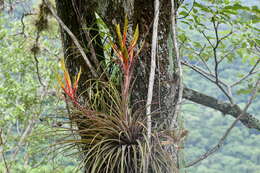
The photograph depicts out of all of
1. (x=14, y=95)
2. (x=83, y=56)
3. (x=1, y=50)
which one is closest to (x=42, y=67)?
(x=1, y=50)

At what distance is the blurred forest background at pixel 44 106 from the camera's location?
4.30 feet

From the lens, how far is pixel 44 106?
543 centimetres

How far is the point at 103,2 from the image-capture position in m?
1.28

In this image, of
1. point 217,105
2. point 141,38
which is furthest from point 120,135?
point 217,105

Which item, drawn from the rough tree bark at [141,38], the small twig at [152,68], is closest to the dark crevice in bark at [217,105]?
the rough tree bark at [141,38]

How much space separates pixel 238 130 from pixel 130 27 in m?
17.4

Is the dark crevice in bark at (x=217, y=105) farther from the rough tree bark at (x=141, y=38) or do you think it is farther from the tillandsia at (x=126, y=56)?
the tillandsia at (x=126, y=56)

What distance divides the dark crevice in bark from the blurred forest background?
0.62ft

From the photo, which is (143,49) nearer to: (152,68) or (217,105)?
(152,68)

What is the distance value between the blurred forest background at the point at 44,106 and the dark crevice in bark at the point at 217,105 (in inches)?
Answer: 7.4

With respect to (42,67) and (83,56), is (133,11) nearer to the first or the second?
(83,56)

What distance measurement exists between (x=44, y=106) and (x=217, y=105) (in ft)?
11.7

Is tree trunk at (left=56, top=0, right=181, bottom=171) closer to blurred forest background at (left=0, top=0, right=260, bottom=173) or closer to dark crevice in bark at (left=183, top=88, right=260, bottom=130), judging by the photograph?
blurred forest background at (left=0, top=0, right=260, bottom=173)

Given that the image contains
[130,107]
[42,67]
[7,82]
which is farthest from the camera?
[42,67]
